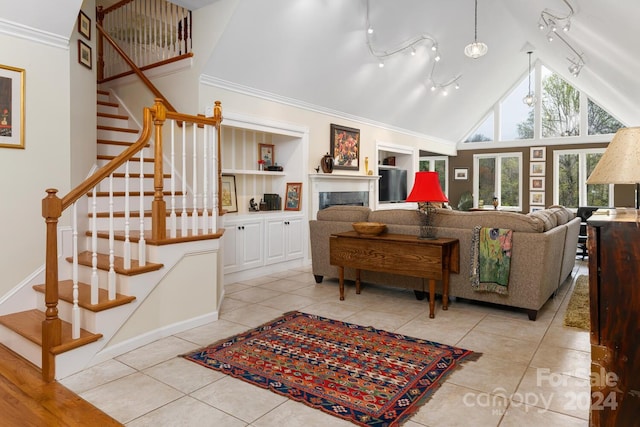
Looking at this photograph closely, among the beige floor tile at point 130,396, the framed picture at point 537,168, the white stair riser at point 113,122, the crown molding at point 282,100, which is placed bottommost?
the beige floor tile at point 130,396

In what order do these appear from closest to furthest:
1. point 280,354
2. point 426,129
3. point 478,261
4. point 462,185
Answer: point 280,354 < point 478,261 < point 426,129 < point 462,185

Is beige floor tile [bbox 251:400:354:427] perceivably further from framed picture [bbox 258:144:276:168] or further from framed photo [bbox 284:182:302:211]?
framed picture [bbox 258:144:276:168]

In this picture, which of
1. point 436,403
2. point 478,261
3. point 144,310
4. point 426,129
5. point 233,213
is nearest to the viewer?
point 436,403

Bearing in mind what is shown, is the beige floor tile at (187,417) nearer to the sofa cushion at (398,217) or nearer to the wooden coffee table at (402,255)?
the wooden coffee table at (402,255)

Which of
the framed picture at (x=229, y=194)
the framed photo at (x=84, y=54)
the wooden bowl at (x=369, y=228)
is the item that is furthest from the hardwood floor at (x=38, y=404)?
the framed picture at (x=229, y=194)

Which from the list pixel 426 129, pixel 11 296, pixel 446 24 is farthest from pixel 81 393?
pixel 426 129

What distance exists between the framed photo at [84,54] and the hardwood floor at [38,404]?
2835 mm

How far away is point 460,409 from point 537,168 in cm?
916

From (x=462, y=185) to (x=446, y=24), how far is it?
5.08m

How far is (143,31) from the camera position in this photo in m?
5.57

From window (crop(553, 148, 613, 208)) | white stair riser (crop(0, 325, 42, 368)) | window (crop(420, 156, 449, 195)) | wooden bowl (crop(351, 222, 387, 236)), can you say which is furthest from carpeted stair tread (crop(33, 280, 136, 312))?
window (crop(553, 148, 613, 208))

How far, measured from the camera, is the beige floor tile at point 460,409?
201cm

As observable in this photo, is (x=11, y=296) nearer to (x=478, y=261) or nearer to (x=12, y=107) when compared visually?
(x=12, y=107)

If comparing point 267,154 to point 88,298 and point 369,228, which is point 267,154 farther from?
point 88,298
